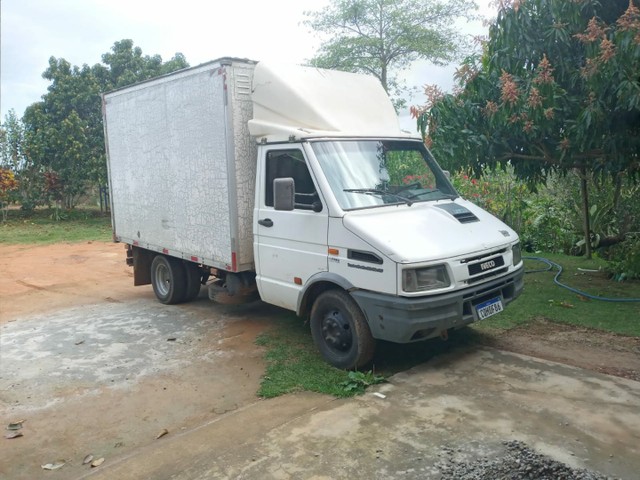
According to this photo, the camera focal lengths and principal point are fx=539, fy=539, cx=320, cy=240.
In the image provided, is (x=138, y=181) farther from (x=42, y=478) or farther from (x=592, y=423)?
(x=592, y=423)

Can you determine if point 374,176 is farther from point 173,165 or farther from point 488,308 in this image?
point 173,165

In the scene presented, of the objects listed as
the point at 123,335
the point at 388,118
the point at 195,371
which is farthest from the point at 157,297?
the point at 388,118

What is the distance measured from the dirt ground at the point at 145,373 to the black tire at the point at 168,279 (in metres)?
0.20

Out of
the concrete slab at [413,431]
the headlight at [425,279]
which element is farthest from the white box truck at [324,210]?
the concrete slab at [413,431]

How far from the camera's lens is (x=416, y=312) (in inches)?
177

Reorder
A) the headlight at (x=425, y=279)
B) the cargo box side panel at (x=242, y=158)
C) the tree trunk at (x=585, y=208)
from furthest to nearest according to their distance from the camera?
the tree trunk at (x=585, y=208) < the cargo box side panel at (x=242, y=158) < the headlight at (x=425, y=279)

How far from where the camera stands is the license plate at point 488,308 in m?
4.92

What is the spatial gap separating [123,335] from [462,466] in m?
4.75

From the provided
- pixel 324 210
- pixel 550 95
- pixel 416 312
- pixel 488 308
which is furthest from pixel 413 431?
pixel 550 95

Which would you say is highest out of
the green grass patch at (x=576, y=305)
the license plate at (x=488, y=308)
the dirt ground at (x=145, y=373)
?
the license plate at (x=488, y=308)

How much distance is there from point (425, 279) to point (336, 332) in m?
1.12

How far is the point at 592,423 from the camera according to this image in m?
3.89

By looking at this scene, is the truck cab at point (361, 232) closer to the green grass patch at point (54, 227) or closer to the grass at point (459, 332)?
the grass at point (459, 332)

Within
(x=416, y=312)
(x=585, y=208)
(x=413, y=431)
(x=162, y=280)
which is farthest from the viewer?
(x=585, y=208)
